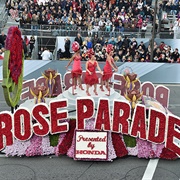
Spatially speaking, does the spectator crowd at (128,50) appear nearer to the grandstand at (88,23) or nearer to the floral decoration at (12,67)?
the grandstand at (88,23)

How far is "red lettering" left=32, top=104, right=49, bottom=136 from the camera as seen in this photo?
11141 mm

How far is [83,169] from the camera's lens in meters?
10.9

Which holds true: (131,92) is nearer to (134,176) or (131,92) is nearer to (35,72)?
(134,176)

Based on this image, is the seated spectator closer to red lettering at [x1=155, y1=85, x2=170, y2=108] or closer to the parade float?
red lettering at [x1=155, y1=85, x2=170, y2=108]

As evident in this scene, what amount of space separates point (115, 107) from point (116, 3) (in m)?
16.2

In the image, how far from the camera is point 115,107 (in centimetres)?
1122

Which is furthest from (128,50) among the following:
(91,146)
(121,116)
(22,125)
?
(22,125)

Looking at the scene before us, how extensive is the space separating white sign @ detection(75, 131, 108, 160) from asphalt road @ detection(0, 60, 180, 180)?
0.23 m

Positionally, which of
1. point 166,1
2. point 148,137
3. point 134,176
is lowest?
point 134,176

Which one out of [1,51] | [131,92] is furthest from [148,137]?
[1,51]

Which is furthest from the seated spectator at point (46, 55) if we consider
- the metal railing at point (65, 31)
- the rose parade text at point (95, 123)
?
the rose parade text at point (95, 123)

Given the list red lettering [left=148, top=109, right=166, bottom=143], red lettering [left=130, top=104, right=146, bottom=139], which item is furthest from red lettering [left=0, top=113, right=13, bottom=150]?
red lettering [left=148, top=109, right=166, bottom=143]

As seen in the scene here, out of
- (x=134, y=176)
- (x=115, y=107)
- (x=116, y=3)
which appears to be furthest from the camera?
(x=116, y=3)

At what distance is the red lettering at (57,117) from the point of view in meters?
11.2
